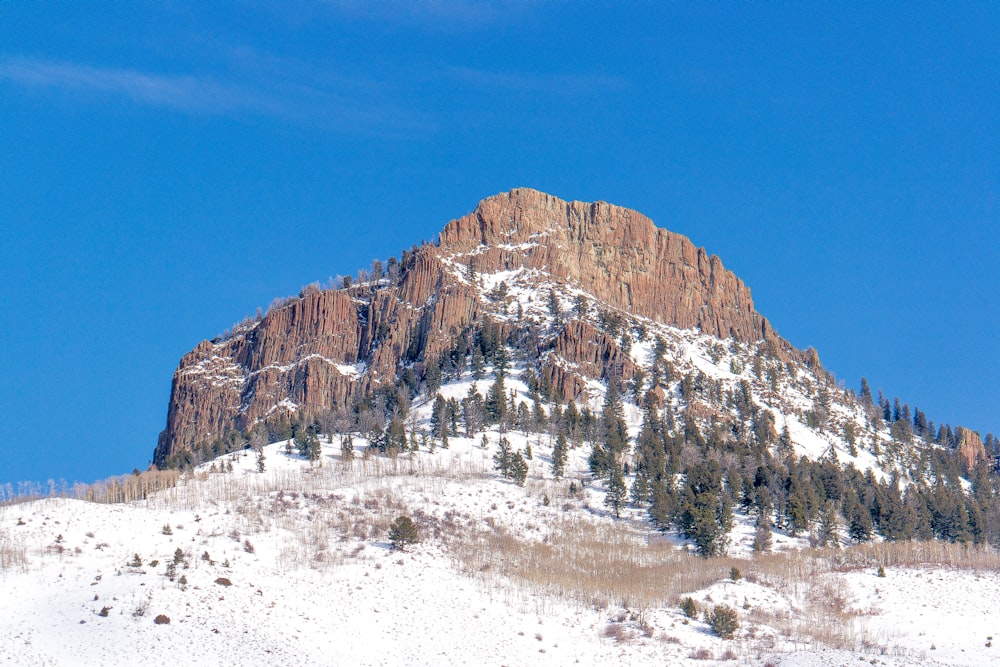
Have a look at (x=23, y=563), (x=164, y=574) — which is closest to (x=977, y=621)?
(x=164, y=574)

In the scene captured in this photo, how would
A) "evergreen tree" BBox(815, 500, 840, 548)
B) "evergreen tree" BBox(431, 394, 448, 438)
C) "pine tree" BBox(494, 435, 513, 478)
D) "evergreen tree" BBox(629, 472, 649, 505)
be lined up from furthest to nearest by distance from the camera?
"evergreen tree" BBox(431, 394, 448, 438) < "pine tree" BBox(494, 435, 513, 478) < "evergreen tree" BBox(629, 472, 649, 505) < "evergreen tree" BBox(815, 500, 840, 548)

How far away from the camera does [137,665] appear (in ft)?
181

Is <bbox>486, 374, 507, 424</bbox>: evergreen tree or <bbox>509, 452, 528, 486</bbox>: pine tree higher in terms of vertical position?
<bbox>486, 374, 507, 424</bbox>: evergreen tree

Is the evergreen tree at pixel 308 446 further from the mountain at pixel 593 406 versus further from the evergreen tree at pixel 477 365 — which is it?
the evergreen tree at pixel 477 365

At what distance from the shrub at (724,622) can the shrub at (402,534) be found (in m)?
23.8

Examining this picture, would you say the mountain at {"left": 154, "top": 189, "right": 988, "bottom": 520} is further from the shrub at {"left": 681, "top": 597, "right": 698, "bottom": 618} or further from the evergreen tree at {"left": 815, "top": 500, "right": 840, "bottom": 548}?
the shrub at {"left": 681, "top": 597, "right": 698, "bottom": 618}

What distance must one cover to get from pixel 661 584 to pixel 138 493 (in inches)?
1935

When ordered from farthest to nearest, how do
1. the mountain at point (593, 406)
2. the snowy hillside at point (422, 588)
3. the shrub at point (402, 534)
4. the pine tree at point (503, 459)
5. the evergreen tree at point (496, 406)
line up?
the evergreen tree at point (496, 406)
the mountain at point (593, 406)
the pine tree at point (503, 459)
the shrub at point (402, 534)
the snowy hillside at point (422, 588)

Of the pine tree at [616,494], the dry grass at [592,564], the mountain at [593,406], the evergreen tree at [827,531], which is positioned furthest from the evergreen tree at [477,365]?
the evergreen tree at [827,531]

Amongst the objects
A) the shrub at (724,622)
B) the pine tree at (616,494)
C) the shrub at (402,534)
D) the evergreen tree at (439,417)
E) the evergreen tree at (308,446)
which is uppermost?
the evergreen tree at (439,417)

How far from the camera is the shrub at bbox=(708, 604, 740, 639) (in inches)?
2657

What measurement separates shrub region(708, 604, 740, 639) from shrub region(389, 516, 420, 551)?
2375cm

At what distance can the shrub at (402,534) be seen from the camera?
80125mm

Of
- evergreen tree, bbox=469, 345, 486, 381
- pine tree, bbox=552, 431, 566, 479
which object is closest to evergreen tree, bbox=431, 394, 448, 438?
pine tree, bbox=552, 431, 566, 479
